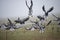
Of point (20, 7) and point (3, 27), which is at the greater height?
point (20, 7)

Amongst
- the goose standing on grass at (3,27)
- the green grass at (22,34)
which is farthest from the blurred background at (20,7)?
the green grass at (22,34)

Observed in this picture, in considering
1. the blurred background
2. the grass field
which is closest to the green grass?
the grass field

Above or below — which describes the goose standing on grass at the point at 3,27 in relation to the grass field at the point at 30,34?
above

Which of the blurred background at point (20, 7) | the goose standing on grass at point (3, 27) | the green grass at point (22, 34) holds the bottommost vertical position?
the green grass at point (22, 34)

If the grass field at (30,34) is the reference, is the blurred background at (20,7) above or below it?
above

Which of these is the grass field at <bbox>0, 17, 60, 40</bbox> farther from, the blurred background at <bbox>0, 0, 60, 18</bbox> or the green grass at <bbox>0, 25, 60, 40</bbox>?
the blurred background at <bbox>0, 0, 60, 18</bbox>

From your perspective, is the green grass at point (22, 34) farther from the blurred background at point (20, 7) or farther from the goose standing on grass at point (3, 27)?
the blurred background at point (20, 7)

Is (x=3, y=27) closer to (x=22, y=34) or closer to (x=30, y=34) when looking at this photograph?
(x=22, y=34)

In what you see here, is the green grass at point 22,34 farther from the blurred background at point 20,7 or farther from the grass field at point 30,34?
the blurred background at point 20,7

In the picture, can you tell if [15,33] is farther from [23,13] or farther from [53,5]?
[53,5]

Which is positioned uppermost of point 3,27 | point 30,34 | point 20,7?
point 20,7

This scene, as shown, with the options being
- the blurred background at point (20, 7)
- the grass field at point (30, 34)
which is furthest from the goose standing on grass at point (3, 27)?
the blurred background at point (20, 7)

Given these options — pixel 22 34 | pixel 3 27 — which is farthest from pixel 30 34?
pixel 3 27

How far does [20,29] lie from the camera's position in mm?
2016
